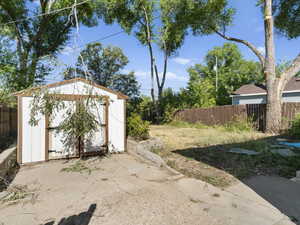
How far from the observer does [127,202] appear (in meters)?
2.32

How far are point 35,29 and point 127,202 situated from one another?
13.5 meters

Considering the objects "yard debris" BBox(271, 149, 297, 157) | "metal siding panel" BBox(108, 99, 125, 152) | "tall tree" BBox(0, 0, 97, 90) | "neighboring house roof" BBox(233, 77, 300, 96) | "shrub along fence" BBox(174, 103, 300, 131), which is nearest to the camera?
"yard debris" BBox(271, 149, 297, 157)

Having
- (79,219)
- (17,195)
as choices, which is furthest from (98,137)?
(79,219)

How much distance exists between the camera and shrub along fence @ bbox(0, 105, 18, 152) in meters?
4.81

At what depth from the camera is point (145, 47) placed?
1336 cm

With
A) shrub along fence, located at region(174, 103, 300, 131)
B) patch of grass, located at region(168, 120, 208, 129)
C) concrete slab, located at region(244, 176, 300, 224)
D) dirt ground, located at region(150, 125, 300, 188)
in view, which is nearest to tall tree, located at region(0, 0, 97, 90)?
dirt ground, located at region(150, 125, 300, 188)

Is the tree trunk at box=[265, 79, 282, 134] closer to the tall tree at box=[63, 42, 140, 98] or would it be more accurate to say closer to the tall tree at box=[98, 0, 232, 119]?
the tall tree at box=[98, 0, 232, 119]

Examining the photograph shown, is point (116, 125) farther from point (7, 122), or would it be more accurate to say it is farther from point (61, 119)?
point (7, 122)

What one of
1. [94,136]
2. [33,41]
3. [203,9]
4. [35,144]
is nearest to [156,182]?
[94,136]

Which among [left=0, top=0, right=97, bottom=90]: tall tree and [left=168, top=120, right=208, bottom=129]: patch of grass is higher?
[left=0, top=0, right=97, bottom=90]: tall tree

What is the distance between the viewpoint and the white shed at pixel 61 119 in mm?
3760

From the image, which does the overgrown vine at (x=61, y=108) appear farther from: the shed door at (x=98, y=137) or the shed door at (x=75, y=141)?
the shed door at (x=98, y=137)

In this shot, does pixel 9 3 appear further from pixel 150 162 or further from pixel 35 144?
pixel 150 162

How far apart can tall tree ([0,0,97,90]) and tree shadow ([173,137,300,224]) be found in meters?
8.50
